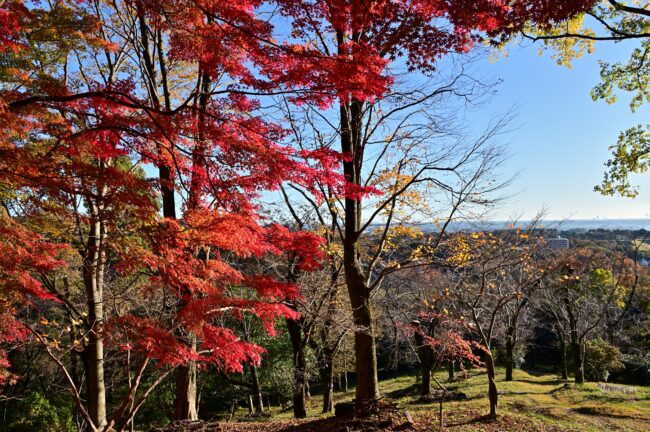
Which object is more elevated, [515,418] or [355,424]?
[355,424]

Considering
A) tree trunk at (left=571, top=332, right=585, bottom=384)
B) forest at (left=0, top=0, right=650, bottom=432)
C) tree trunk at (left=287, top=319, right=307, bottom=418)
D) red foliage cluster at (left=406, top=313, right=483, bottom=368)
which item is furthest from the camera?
tree trunk at (left=571, top=332, right=585, bottom=384)

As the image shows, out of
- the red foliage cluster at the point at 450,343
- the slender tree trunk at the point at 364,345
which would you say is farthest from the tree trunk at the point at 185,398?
the red foliage cluster at the point at 450,343

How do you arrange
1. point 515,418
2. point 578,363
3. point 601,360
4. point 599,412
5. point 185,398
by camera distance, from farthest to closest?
point 601,360, point 578,363, point 599,412, point 515,418, point 185,398

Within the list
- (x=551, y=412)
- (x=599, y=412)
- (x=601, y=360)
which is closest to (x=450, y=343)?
(x=551, y=412)

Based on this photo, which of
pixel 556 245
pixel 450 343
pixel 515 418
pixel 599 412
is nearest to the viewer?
pixel 515 418

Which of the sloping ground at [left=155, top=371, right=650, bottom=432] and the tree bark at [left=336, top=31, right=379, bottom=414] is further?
the tree bark at [left=336, top=31, right=379, bottom=414]

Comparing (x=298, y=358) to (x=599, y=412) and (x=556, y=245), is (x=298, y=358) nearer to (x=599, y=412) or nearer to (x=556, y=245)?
(x=599, y=412)

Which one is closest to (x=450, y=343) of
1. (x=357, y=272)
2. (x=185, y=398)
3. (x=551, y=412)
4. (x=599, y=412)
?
(x=551, y=412)

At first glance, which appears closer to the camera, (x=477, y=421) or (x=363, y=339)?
(x=363, y=339)

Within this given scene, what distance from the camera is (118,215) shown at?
4.35 metres

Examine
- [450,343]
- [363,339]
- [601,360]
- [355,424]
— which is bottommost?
[601,360]

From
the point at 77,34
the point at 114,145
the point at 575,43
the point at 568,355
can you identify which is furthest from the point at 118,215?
the point at 568,355

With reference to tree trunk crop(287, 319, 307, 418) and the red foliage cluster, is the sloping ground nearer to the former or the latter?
the red foliage cluster

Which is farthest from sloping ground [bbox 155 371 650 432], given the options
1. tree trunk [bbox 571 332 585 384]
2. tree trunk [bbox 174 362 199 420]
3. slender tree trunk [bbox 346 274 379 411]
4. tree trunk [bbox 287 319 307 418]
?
tree trunk [bbox 287 319 307 418]
